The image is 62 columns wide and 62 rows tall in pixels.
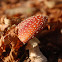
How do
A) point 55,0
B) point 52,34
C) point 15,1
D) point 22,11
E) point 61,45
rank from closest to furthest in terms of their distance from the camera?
point 61,45 → point 52,34 → point 22,11 → point 55,0 → point 15,1

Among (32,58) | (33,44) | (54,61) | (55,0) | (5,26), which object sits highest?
(55,0)

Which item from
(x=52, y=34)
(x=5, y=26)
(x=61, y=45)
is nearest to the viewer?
(x=5, y=26)

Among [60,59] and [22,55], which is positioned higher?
[22,55]

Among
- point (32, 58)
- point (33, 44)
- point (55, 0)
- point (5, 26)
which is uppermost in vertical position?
point (55, 0)

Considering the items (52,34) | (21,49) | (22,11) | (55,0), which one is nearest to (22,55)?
(21,49)

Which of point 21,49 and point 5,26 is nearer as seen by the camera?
point 5,26

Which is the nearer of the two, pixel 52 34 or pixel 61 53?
pixel 61 53

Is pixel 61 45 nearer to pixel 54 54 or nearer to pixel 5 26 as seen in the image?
pixel 54 54

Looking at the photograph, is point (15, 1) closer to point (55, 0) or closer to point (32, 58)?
point (55, 0)

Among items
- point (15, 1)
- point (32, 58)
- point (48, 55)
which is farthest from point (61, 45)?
point (15, 1)
